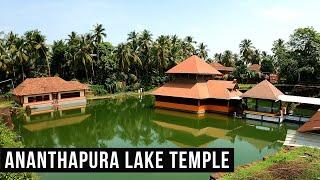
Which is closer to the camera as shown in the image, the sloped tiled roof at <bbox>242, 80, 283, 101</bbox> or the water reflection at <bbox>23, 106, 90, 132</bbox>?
the water reflection at <bbox>23, 106, 90, 132</bbox>

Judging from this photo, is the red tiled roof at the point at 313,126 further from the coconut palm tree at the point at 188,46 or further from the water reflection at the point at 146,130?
the coconut palm tree at the point at 188,46

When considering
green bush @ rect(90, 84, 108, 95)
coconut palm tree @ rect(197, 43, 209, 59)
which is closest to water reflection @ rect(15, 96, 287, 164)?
green bush @ rect(90, 84, 108, 95)

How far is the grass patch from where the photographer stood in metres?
13.8

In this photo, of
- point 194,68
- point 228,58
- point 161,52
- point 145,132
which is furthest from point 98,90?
point 228,58

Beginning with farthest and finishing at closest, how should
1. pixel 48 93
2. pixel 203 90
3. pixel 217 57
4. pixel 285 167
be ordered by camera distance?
1. pixel 217 57
2. pixel 48 93
3. pixel 203 90
4. pixel 285 167

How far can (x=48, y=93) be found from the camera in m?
36.0

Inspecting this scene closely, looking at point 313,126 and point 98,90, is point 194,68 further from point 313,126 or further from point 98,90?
point 98,90

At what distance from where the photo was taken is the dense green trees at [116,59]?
42.7 metres

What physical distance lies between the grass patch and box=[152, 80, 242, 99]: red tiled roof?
14.8 meters

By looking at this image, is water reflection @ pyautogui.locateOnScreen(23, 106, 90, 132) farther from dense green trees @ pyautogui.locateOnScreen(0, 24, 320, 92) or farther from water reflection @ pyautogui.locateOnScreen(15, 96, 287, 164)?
dense green trees @ pyautogui.locateOnScreen(0, 24, 320, 92)

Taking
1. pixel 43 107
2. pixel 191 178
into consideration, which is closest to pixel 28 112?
pixel 43 107

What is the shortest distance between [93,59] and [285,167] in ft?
125

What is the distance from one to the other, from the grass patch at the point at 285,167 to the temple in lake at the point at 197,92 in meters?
14.7

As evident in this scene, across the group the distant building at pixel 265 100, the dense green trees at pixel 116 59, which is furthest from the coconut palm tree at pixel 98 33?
the distant building at pixel 265 100
